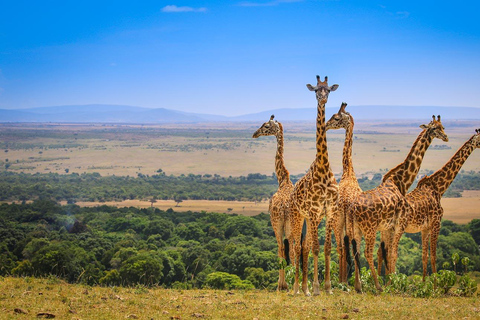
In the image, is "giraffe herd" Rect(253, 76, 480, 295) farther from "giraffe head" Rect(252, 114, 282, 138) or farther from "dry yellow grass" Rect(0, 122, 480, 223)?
"dry yellow grass" Rect(0, 122, 480, 223)

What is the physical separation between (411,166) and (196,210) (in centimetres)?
6555

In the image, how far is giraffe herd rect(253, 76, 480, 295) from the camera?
1242 centimetres

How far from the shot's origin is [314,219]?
1242cm

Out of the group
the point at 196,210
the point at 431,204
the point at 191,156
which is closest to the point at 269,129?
the point at 431,204

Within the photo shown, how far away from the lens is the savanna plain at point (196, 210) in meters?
10.1

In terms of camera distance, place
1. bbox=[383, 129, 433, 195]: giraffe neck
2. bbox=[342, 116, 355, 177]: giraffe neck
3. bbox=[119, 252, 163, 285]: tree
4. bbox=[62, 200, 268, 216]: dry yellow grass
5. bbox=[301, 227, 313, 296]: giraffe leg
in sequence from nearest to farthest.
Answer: bbox=[301, 227, 313, 296]: giraffe leg, bbox=[383, 129, 433, 195]: giraffe neck, bbox=[342, 116, 355, 177]: giraffe neck, bbox=[119, 252, 163, 285]: tree, bbox=[62, 200, 268, 216]: dry yellow grass

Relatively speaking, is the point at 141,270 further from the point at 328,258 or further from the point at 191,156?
the point at 191,156

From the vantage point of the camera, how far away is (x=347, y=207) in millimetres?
13273

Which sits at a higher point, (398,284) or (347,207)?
(347,207)

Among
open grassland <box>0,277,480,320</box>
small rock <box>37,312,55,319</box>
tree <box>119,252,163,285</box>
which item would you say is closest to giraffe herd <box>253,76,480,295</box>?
open grassland <box>0,277,480,320</box>

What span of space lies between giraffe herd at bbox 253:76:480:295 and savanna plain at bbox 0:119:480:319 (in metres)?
1.14

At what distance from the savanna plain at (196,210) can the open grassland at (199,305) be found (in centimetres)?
2

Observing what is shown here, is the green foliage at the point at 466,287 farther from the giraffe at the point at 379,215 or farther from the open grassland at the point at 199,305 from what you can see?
the giraffe at the point at 379,215

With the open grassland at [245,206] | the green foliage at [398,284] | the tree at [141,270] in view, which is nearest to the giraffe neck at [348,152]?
the green foliage at [398,284]
